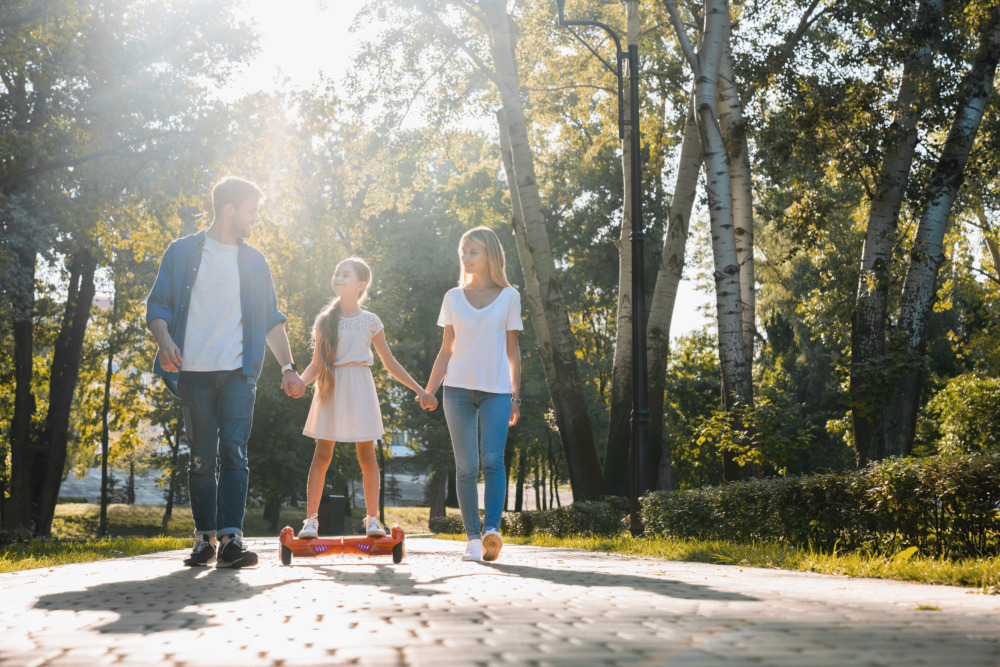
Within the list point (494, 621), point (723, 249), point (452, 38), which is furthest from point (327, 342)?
point (452, 38)

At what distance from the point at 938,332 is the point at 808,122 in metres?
21.8

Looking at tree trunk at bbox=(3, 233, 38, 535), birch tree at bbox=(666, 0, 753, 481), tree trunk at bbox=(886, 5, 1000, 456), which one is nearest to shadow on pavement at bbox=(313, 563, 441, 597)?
birch tree at bbox=(666, 0, 753, 481)

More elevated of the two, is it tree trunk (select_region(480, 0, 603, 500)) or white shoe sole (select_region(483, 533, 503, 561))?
tree trunk (select_region(480, 0, 603, 500))

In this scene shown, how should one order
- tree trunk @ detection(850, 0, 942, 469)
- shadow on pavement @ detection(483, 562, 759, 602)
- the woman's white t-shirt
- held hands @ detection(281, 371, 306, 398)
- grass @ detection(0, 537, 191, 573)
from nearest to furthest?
shadow on pavement @ detection(483, 562, 759, 602)
held hands @ detection(281, 371, 306, 398)
the woman's white t-shirt
grass @ detection(0, 537, 191, 573)
tree trunk @ detection(850, 0, 942, 469)

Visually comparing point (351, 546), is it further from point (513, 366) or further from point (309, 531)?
point (513, 366)

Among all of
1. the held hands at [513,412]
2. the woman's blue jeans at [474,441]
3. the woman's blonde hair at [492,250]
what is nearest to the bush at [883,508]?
the held hands at [513,412]

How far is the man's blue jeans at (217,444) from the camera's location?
5758 mm

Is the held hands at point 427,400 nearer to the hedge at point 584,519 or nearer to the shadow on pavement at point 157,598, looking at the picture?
the shadow on pavement at point 157,598

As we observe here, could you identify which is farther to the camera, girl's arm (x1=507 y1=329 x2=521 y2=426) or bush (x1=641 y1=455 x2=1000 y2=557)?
girl's arm (x1=507 y1=329 x2=521 y2=426)

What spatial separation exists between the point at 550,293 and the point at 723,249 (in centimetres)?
383

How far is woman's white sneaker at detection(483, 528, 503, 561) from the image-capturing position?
6203mm

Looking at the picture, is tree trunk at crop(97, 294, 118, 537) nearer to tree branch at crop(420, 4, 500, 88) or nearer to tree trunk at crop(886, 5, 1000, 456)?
tree branch at crop(420, 4, 500, 88)

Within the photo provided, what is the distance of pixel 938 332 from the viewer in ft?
100

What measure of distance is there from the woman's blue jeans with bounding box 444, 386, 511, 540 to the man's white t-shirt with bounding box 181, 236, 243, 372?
150 centimetres
